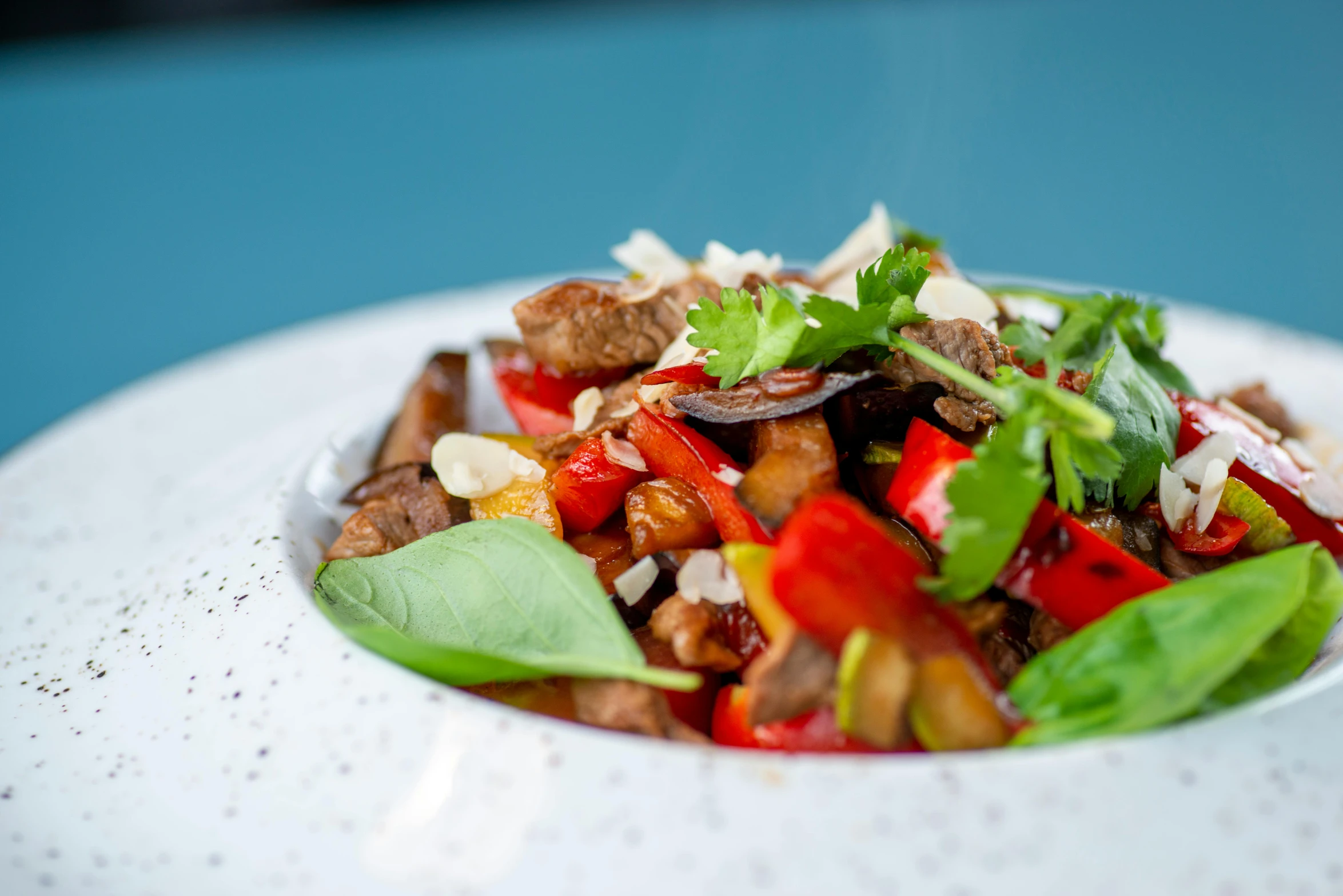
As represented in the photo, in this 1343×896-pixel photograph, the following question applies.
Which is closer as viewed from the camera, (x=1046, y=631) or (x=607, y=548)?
(x=1046, y=631)

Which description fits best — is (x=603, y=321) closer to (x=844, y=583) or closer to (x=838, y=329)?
(x=838, y=329)

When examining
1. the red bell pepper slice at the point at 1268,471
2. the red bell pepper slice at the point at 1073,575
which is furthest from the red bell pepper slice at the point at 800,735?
the red bell pepper slice at the point at 1268,471

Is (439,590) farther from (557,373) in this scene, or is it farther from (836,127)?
(836,127)

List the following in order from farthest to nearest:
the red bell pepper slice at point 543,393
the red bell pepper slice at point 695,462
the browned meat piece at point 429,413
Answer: the browned meat piece at point 429,413
the red bell pepper slice at point 543,393
the red bell pepper slice at point 695,462

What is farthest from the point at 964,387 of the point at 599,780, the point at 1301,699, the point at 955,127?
the point at 955,127

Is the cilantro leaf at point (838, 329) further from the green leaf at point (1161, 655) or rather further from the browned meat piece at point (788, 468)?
the green leaf at point (1161, 655)

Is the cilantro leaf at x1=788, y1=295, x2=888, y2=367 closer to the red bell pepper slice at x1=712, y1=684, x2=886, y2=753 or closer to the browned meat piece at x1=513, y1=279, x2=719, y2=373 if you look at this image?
the browned meat piece at x1=513, y1=279, x2=719, y2=373

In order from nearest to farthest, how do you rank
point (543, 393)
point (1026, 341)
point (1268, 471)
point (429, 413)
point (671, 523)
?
point (671, 523) < point (1268, 471) < point (1026, 341) < point (543, 393) < point (429, 413)

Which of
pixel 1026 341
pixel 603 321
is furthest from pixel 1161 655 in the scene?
pixel 603 321

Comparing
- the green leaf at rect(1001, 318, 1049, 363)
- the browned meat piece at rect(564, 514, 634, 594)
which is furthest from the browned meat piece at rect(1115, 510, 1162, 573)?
the browned meat piece at rect(564, 514, 634, 594)
